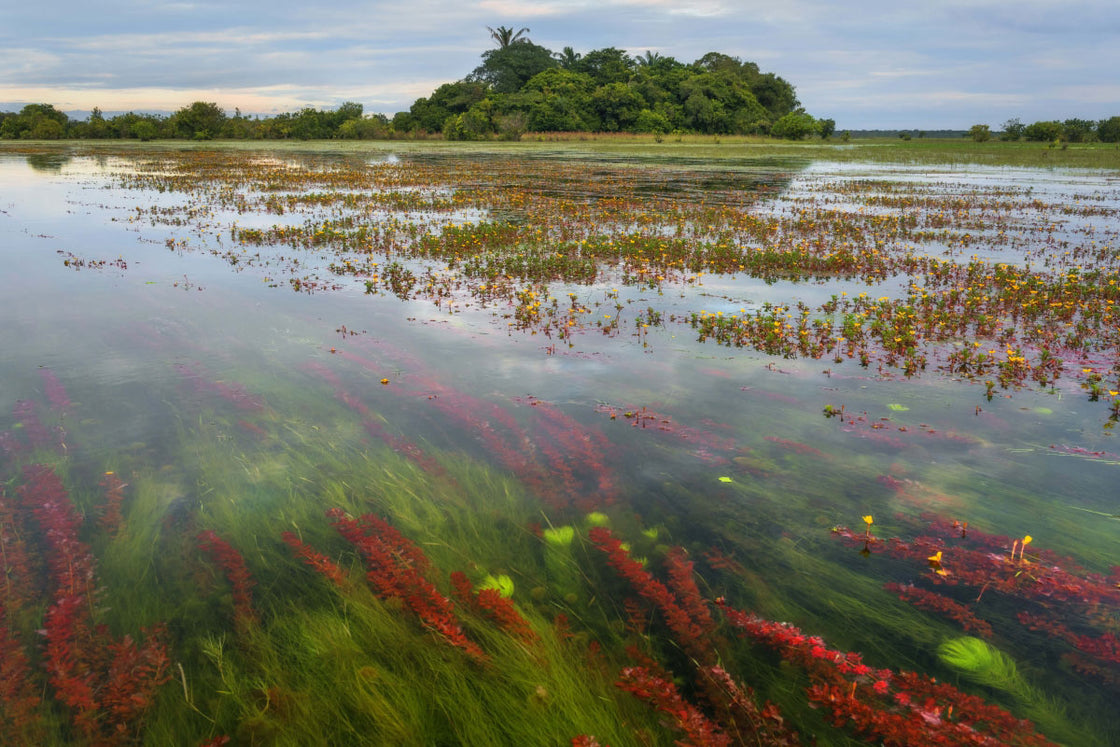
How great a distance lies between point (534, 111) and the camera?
87688 mm

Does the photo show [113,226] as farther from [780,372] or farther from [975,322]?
[975,322]

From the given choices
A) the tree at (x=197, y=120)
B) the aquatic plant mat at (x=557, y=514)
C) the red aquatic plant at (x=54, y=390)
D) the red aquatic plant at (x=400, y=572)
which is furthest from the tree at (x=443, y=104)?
the red aquatic plant at (x=400, y=572)

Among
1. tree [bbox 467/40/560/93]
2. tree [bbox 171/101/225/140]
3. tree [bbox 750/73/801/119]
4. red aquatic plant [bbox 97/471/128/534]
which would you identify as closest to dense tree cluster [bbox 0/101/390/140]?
tree [bbox 171/101/225/140]

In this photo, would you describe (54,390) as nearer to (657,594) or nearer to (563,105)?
(657,594)

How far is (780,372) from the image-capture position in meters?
7.21

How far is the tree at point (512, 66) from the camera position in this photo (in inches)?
4063

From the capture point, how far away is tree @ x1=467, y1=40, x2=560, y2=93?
339 ft

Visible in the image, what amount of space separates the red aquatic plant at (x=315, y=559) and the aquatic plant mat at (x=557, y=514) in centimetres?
2

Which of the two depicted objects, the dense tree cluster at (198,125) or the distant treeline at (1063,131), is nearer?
the distant treeline at (1063,131)

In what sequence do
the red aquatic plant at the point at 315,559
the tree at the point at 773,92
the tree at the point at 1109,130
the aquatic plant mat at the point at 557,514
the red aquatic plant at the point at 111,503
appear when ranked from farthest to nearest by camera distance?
the tree at the point at 773,92, the tree at the point at 1109,130, the red aquatic plant at the point at 111,503, the red aquatic plant at the point at 315,559, the aquatic plant mat at the point at 557,514

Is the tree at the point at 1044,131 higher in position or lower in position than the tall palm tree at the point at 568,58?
lower

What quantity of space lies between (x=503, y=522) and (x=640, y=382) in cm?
301

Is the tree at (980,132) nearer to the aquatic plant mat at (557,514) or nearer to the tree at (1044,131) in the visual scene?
the tree at (1044,131)

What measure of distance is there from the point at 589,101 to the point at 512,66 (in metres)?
22.9
